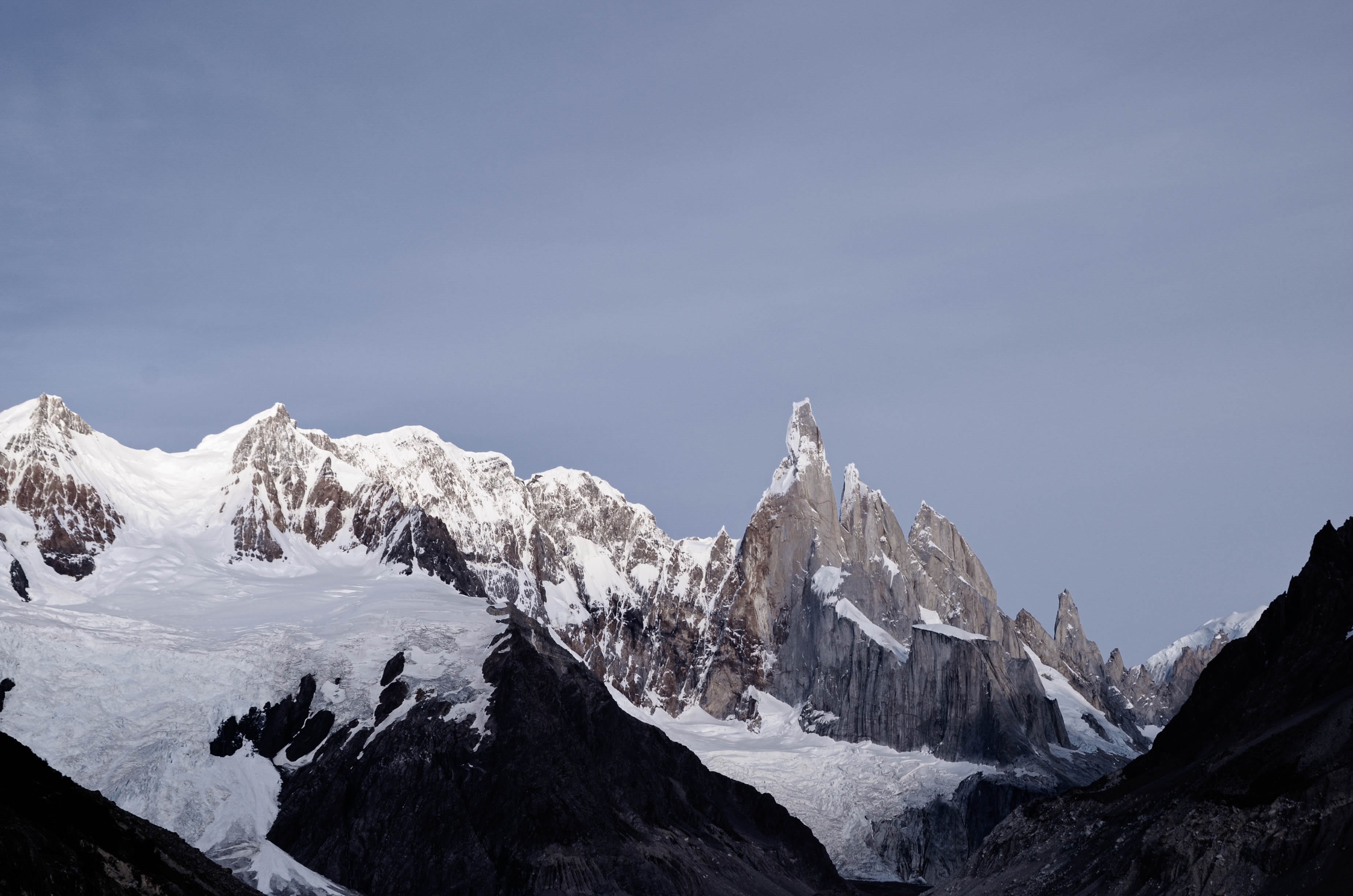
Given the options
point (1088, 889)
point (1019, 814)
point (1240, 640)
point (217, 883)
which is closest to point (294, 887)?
point (217, 883)

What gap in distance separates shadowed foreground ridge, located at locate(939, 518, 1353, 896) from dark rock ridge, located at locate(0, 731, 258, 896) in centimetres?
7249

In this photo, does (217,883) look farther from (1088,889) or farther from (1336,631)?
(1336,631)

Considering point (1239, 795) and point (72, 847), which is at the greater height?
point (1239, 795)

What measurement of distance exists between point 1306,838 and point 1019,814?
47.0 meters

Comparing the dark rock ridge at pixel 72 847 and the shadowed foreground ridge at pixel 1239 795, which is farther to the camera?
the shadowed foreground ridge at pixel 1239 795

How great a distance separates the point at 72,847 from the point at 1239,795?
87.3 meters

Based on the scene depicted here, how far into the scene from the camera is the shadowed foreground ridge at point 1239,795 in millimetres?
125812

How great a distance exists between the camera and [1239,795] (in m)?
134

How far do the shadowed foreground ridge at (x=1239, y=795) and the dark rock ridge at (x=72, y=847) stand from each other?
72.5m

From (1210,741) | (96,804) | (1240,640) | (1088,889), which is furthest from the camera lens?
(1240,640)

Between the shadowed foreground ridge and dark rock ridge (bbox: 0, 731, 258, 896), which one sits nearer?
dark rock ridge (bbox: 0, 731, 258, 896)

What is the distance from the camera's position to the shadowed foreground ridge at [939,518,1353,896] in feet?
413

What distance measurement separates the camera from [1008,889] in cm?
15312

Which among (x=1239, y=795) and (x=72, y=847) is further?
(x=1239, y=795)
